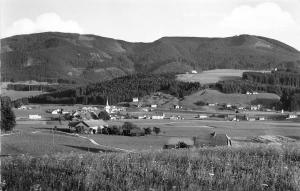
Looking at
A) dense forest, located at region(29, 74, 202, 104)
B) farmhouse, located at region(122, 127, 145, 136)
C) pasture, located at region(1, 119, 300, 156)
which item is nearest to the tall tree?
pasture, located at region(1, 119, 300, 156)

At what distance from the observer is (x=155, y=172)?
10.9 m

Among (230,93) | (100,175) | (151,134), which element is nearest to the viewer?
(100,175)

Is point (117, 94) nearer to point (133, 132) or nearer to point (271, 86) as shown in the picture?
point (271, 86)

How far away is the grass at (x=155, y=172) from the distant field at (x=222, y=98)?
141695 millimetres

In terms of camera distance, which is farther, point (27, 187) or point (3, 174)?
point (3, 174)

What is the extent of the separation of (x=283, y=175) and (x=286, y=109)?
136 metres

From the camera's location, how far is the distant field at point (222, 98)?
160 m

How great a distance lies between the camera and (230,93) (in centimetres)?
17312

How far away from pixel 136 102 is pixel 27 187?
16440 centimetres

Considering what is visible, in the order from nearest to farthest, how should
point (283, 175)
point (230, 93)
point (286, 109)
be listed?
1. point (283, 175)
2. point (286, 109)
3. point (230, 93)

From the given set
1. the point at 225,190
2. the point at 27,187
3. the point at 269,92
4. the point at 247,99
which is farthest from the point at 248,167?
the point at 269,92

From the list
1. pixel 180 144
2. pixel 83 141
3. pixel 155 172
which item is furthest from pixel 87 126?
pixel 155 172

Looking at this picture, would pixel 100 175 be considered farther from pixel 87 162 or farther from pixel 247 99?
pixel 247 99

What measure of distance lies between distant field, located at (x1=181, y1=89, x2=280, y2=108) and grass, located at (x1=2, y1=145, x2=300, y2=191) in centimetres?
14169
